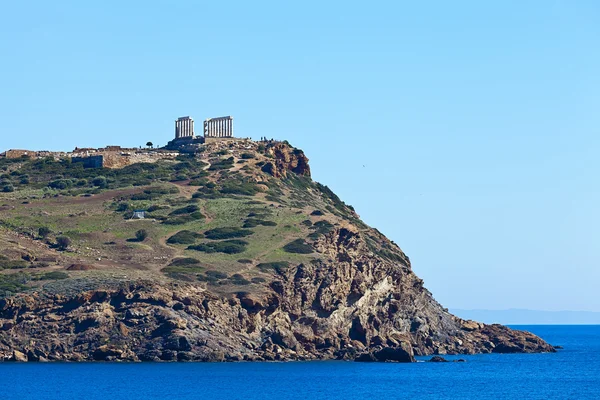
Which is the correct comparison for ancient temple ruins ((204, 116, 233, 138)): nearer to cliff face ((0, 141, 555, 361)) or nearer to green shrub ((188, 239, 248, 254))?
cliff face ((0, 141, 555, 361))

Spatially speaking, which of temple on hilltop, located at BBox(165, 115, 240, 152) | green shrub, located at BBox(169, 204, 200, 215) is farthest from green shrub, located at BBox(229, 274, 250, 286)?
temple on hilltop, located at BBox(165, 115, 240, 152)

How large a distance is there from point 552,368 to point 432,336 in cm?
1611

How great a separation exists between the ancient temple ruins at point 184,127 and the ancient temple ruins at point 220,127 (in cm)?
279

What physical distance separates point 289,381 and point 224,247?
34131 mm

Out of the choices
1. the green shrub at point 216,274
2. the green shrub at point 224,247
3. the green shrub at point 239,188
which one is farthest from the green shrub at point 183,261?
the green shrub at point 239,188

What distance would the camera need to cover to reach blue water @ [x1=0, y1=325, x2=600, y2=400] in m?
82.4

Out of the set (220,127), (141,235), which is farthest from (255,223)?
(220,127)

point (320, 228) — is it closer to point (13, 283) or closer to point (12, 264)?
point (12, 264)

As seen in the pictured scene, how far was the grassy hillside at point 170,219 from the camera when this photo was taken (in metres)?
114

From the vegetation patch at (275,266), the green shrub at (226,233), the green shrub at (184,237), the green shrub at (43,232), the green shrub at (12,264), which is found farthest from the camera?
the green shrub at (226,233)

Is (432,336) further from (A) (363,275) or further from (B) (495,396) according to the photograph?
(B) (495,396)

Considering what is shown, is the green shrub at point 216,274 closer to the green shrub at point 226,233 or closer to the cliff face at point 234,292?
the cliff face at point 234,292

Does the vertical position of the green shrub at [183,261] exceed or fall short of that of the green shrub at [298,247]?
it falls short

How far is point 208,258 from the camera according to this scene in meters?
121
